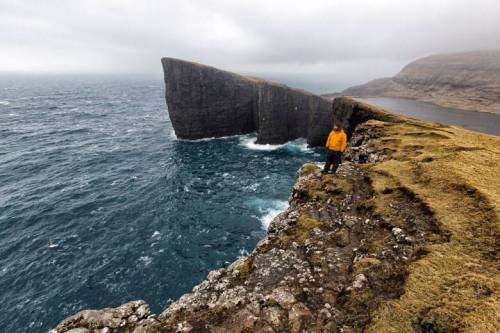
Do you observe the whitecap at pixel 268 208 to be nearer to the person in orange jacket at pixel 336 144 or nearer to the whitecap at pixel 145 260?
the whitecap at pixel 145 260

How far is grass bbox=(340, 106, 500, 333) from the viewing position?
8812 millimetres

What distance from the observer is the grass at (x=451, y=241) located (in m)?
8.81

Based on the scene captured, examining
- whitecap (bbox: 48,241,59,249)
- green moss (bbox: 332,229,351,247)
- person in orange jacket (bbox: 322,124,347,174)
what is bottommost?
whitecap (bbox: 48,241,59,249)

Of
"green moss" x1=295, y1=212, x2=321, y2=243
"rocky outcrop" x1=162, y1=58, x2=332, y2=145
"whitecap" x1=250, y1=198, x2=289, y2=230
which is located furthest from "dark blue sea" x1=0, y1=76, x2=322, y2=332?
"green moss" x1=295, y1=212, x2=321, y2=243

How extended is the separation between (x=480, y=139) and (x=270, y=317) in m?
28.0

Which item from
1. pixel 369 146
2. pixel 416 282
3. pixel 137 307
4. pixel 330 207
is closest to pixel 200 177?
pixel 369 146

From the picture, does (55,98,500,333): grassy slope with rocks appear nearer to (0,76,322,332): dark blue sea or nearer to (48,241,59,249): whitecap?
(0,76,322,332): dark blue sea

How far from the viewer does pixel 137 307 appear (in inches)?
466

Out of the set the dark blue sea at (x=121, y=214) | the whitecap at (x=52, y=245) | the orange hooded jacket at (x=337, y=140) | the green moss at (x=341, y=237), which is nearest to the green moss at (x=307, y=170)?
the orange hooded jacket at (x=337, y=140)

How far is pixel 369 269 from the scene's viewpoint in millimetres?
12000

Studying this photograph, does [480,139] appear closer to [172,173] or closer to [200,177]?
[200,177]

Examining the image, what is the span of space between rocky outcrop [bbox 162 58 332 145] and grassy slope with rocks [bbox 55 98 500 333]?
59.3m

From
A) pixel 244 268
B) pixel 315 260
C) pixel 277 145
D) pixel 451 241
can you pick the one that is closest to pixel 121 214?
pixel 244 268

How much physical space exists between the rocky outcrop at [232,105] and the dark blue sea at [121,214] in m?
4.60
